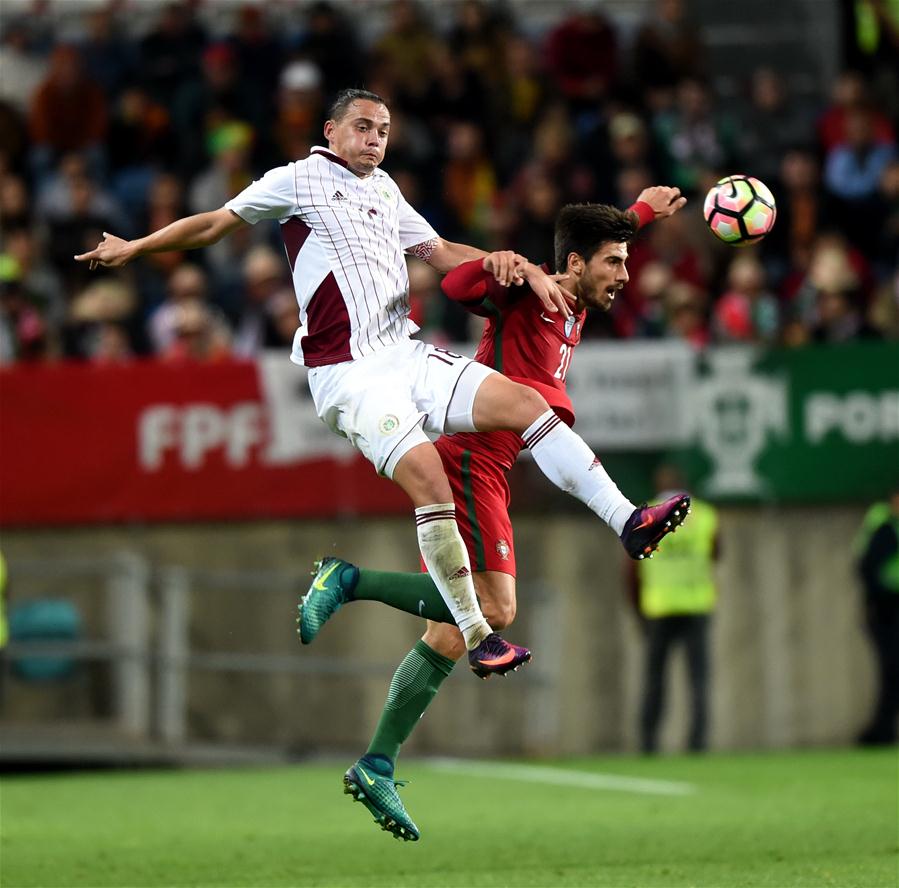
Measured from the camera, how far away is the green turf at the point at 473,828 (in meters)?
9.16

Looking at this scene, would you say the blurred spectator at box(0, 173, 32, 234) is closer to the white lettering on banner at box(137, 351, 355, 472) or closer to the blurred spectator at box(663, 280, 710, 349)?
the white lettering on banner at box(137, 351, 355, 472)

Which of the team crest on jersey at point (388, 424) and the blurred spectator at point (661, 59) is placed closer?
the team crest on jersey at point (388, 424)

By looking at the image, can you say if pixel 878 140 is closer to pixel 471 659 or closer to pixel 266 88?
pixel 266 88

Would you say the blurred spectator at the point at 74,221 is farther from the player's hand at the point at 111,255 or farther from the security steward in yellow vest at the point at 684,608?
the player's hand at the point at 111,255

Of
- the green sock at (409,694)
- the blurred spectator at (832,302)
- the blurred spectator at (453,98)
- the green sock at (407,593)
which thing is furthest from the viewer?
the blurred spectator at (453,98)

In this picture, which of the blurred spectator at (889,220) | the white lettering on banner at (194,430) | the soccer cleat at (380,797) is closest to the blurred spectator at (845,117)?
the blurred spectator at (889,220)

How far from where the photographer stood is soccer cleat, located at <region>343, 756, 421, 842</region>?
8.10m

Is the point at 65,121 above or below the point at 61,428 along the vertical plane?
above

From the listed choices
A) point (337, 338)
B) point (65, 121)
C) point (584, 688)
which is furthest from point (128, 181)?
point (337, 338)

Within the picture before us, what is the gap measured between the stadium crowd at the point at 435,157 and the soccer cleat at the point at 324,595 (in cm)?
718

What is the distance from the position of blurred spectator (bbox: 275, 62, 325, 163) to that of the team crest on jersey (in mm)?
9822

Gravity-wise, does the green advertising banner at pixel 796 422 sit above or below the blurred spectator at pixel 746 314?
below

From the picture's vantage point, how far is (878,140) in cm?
1800

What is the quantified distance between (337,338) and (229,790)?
6.50m
